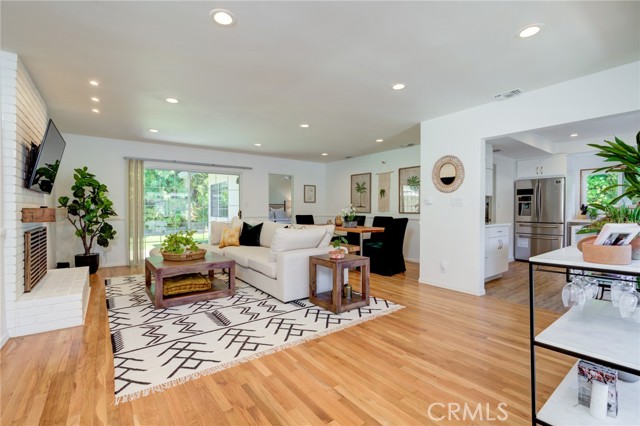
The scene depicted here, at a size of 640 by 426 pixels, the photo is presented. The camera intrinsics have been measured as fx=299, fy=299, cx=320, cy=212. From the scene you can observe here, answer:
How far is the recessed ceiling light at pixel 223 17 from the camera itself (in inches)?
79.3

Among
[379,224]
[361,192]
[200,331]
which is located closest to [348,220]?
[379,224]

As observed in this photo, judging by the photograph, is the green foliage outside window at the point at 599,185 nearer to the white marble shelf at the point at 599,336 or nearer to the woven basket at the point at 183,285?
the white marble shelf at the point at 599,336

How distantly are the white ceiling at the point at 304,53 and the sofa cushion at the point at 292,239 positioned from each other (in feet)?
5.31

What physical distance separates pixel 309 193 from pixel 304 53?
6.09 meters

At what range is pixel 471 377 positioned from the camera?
6.59 ft

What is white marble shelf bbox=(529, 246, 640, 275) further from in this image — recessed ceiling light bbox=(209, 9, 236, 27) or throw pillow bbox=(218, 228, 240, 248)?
throw pillow bbox=(218, 228, 240, 248)

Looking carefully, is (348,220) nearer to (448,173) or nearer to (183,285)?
(448,173)

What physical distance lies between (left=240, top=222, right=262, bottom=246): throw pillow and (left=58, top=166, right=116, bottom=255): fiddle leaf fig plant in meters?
2.30

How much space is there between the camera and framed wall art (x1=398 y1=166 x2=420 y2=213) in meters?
6.34

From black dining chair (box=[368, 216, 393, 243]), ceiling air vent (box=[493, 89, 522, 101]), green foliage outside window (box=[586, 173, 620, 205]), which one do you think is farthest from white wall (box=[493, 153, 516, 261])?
ceiling air vent (box=[493, 89, 522, 101])

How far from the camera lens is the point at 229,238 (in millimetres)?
5059

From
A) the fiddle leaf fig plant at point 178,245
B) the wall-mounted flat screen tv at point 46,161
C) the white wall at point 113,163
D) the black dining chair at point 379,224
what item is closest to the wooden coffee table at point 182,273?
the fiddle leaf fig plant at point 178,245

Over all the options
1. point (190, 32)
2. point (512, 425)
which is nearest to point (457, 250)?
point (512, 425)

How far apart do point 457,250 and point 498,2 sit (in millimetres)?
2999
